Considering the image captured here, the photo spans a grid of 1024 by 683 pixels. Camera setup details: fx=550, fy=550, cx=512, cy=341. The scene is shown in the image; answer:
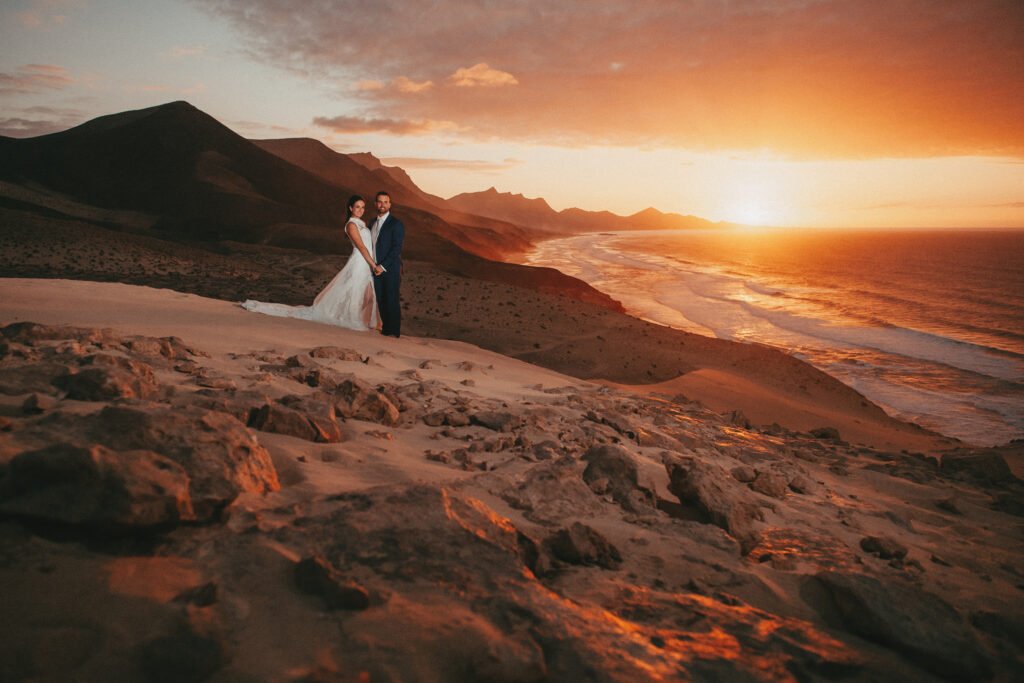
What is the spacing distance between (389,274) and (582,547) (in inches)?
246

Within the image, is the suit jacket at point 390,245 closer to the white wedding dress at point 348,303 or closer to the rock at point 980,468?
the white wedding dress at point 348,303

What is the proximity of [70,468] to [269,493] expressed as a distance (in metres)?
0.66

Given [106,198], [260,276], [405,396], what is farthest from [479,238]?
[405,396]

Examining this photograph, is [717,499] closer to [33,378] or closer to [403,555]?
[403,555]

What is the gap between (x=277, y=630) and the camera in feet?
4.68

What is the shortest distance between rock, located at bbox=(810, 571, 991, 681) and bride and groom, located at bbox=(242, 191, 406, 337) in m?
6.39

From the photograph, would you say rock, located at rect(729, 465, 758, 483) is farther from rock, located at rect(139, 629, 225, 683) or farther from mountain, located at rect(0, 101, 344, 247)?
mountain, located at rect(0, 101, 344, 247)

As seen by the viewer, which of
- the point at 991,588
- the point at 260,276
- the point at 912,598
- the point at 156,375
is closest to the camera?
the point at 912,598

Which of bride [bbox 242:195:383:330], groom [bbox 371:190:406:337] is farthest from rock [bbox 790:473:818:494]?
bride [bbox 242:195:383:330]

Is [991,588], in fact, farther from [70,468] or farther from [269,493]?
[70,468]

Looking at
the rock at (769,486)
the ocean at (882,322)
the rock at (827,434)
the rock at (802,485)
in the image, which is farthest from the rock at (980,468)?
the ocean at (882,322)

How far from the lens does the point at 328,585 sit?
1.55 m

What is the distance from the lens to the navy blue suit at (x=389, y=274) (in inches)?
302

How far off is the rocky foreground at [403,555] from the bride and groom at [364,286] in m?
4.02
